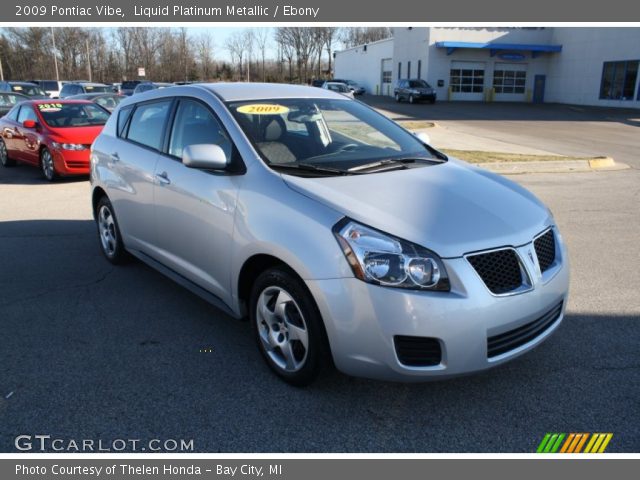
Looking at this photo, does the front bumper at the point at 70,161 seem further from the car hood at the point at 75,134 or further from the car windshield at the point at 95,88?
the car windshield at the point at 95,88

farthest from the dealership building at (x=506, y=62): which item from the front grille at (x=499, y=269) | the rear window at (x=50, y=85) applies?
the front grille at (x=499, y=269)

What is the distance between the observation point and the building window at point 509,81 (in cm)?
4606

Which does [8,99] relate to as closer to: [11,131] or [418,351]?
[11,131]

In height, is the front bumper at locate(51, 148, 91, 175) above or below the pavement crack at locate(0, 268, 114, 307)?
above

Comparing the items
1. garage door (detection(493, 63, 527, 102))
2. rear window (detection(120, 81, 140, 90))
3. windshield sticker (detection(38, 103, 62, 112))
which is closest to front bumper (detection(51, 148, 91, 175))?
windshield sticker (detection(38, 103, 62, 112))

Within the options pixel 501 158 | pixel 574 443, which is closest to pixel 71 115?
pixel 501 158

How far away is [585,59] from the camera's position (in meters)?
→ 40.9

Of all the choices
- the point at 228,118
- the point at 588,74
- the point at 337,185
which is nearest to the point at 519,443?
the point at 337,185

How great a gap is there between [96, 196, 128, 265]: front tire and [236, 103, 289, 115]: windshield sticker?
2143 mm

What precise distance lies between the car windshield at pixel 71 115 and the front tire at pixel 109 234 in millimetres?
6377

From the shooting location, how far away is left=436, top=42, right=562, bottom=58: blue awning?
43438 mm

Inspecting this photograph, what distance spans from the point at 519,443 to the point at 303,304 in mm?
1349

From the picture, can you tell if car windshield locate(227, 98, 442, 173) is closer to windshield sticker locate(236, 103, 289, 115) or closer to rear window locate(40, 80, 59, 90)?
windshield sticker locate(236, 103, 289, 115)

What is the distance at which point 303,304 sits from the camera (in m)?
3.06
